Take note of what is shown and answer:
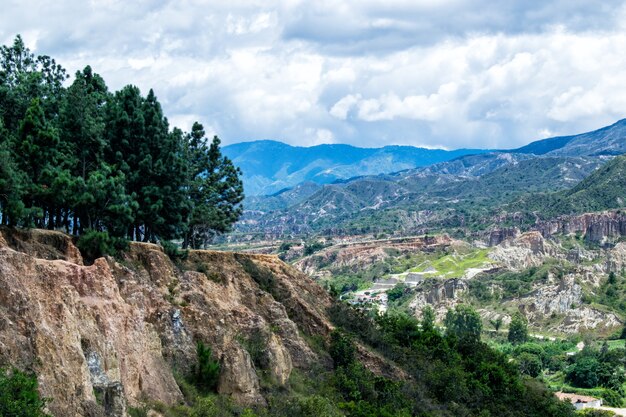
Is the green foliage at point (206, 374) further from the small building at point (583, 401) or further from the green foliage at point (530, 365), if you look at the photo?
the green foliage at point (530, 365)

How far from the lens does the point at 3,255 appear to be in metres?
26.0

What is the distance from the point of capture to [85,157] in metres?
40.1

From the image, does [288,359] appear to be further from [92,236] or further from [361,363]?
[92,236]

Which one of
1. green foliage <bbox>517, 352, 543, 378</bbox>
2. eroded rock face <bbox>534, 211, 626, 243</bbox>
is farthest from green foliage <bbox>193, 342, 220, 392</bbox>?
eroded rock face <bbox>534, 211, 626, 243</bbox>

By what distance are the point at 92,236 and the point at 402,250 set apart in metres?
166

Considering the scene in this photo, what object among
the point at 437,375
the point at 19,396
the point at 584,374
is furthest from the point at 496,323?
the point at 19,396

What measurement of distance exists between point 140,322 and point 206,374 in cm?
419

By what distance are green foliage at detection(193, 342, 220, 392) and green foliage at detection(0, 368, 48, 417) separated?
11.7 meters

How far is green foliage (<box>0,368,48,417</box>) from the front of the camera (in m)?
21.2

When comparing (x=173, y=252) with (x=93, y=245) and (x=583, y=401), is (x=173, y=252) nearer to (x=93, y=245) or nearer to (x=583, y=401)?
(x=93, y=245)

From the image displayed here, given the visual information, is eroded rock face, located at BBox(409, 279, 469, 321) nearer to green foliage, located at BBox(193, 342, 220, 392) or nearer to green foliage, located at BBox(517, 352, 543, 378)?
green foliage, located at BBox(517, 352, 543, 378)

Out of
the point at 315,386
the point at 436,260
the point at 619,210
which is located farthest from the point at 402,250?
the point at 315,386

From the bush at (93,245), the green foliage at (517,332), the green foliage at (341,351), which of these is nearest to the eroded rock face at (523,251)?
the green foliage at (517,332)

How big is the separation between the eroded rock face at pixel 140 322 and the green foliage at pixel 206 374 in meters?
0.38
